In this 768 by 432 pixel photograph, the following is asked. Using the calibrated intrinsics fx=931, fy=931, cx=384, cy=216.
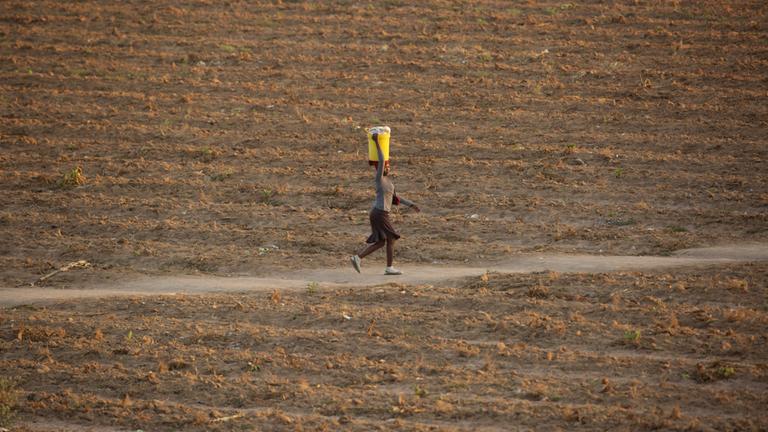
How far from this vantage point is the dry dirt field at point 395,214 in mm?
10633

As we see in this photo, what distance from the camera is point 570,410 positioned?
973 cm

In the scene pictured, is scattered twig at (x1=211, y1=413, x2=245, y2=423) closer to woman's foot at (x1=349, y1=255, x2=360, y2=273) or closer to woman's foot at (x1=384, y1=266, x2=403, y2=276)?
woman's foot at (x1=349, y1=255, x2=360, y2=273)

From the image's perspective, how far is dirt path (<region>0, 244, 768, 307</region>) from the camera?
1433 centimetres

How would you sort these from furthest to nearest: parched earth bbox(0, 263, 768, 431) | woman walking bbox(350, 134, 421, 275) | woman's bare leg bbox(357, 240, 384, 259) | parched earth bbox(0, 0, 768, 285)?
1. parched earth bbox(0, 0, 768, 285)
2. woman's bare leg bbox(357, 240, 384, 259)
3. woman walking bbox(350, 134, 421, 275)
4. parched earth bbox(0, 263, 768, 431)

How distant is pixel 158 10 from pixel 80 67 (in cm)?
494

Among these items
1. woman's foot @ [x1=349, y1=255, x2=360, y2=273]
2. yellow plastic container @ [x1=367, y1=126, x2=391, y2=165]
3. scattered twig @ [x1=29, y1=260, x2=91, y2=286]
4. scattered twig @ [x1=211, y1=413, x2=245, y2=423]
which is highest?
yellow plastic container @ [x1=367, y1=126, x2=391, y2=165]

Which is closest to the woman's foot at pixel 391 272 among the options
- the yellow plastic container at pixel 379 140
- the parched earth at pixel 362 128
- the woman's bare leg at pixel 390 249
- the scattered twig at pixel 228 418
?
the woman's bare leg at pixel 390 249

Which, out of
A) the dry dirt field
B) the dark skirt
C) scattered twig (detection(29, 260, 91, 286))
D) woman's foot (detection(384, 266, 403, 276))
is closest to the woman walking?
the dark skirt

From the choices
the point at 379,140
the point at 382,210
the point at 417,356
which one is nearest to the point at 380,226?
the point at 382,210

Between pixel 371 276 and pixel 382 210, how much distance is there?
3.84 ft

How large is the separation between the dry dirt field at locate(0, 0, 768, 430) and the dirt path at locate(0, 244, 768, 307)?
486 mm

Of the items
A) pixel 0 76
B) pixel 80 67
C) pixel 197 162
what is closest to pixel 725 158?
pixel 197 162

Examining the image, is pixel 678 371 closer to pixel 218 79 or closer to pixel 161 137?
pixel 161 137

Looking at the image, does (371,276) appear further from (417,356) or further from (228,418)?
(228,418)
